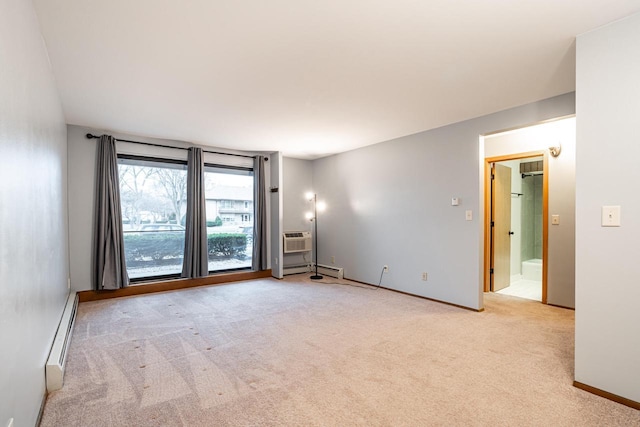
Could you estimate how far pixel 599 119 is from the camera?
2090 millimetres

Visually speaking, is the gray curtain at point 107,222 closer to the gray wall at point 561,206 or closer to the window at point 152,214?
the window at point 152,214

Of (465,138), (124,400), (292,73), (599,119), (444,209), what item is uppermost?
(292,73)

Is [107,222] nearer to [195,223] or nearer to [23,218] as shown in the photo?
[195,223]

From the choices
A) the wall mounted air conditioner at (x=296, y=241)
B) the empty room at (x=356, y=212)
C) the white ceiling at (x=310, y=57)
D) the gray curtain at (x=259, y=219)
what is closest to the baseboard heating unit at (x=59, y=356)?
the empty room at (x=356, y=212)

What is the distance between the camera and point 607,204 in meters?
2.05

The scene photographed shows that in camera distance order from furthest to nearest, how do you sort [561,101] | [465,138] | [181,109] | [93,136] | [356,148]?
[356,148], [93,136], [465,138], [181,109], [561,101]

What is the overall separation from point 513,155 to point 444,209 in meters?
1.45

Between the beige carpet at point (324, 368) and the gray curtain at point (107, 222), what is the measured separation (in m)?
0.52

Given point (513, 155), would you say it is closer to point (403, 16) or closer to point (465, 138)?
point (465, 138)

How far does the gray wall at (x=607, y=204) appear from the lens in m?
1.96

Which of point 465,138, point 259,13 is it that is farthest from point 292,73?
point 465,138

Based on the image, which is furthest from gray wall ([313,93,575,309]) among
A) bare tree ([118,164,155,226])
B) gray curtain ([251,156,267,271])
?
bare tree ([118,164,155,226])

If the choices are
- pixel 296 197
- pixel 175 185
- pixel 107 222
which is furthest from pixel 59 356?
pixel 296 197

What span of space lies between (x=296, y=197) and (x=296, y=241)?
0.93 meters
